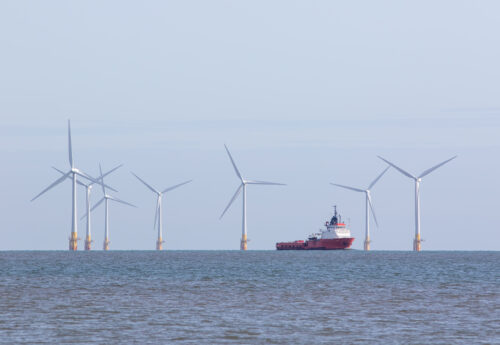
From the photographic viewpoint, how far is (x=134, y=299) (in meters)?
67.8

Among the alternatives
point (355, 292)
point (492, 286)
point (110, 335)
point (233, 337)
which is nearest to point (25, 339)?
point (110, 335)

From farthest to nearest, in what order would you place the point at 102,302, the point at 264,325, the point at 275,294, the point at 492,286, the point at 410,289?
1. the point at 492,286
2. the point at 410,289
3. the point at 275,294
4. the point at 102,302
5. the point at 264,325

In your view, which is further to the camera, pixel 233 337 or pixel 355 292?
pixel 355 292

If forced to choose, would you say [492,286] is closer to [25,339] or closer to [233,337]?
[233,337]

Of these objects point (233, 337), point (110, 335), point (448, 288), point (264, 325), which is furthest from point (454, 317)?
point (448, 288)

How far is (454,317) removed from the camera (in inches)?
2152

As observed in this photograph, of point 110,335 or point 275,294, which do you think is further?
point 275,294

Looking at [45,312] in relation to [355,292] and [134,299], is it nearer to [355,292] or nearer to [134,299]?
[134,299]

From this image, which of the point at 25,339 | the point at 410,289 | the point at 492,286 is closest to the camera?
the point at 25,339

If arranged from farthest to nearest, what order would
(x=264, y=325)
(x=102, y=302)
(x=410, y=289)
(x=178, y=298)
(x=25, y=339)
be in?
(x=410, y=289) → (x=178, y=298) → (x=102, y=302) → (x=264, y=325) → (x=25, y=339)

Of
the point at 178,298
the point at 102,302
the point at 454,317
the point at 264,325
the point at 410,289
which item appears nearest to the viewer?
the point at 264,325

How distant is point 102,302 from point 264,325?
1829 cm

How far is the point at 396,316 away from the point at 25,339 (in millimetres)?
22109

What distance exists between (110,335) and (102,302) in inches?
779
